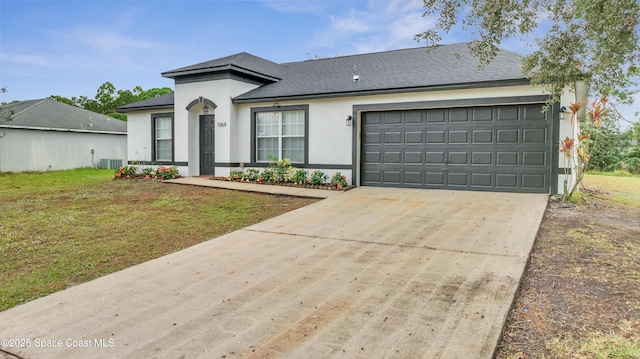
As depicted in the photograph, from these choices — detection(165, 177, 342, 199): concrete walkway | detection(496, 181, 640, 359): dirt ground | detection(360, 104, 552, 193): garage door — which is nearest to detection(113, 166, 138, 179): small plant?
detection(165, 177, 342, 199): concrete walkway

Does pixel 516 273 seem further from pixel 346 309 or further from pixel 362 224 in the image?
pixel 362 224

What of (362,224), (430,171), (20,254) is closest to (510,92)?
(430,171)

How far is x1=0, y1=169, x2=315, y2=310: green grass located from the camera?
516 centimetres

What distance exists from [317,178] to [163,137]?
7.33 metres

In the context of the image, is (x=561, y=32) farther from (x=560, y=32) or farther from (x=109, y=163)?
(x=109, y=163)

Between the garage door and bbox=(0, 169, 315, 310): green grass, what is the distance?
321 centimetres

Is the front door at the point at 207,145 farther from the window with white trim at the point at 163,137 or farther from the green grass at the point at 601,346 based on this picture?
the green grass at the point at 601,346

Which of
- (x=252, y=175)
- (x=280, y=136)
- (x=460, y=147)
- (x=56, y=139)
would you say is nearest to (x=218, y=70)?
(x=280, y=136)

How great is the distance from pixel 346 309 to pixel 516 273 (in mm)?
2188

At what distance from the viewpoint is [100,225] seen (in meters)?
Result: 7.78

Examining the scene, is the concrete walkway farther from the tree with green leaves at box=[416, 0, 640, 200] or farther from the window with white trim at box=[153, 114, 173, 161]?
the tree with green leaves at box=[416, 0, 640, 200]

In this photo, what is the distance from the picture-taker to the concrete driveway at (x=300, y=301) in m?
3.22

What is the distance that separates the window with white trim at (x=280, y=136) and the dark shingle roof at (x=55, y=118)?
16.1 metres

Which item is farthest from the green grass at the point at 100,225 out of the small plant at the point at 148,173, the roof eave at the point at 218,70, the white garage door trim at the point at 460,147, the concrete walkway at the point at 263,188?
the roof eave at the point at 218,70
